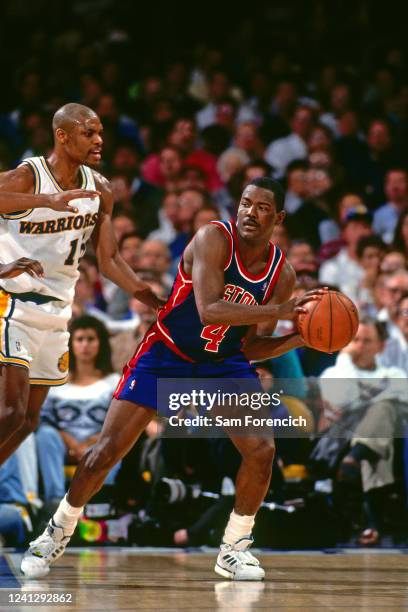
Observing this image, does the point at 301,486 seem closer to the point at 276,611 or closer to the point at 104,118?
the point at 276,611

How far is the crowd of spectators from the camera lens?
23.8 feet

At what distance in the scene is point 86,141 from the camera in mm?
5555

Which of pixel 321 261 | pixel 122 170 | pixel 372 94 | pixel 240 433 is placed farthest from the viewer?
pixel 372 94

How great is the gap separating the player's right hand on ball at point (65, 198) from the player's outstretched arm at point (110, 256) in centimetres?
48

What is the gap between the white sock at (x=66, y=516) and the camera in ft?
18.3

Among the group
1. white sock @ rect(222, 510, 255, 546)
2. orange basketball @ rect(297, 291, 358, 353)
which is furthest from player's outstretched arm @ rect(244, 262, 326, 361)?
white sock @ rect(222, 510, 255, 546)

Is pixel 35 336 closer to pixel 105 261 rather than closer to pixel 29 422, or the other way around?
pixel 29 422

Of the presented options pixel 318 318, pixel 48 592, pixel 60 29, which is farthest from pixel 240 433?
pixel 60 29

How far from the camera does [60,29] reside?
46.8 feet

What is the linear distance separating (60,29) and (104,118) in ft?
9.09

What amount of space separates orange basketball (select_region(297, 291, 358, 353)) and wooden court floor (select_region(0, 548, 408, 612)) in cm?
118

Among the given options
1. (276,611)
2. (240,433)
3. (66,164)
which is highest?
(66,164)

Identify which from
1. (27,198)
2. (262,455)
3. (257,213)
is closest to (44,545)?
(262,455)

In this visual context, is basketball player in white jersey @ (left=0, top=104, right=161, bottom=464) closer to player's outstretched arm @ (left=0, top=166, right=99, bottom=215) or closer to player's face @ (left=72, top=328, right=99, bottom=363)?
player's outstretched arm @ (left=0, top=166, right=99, bottom=215)
